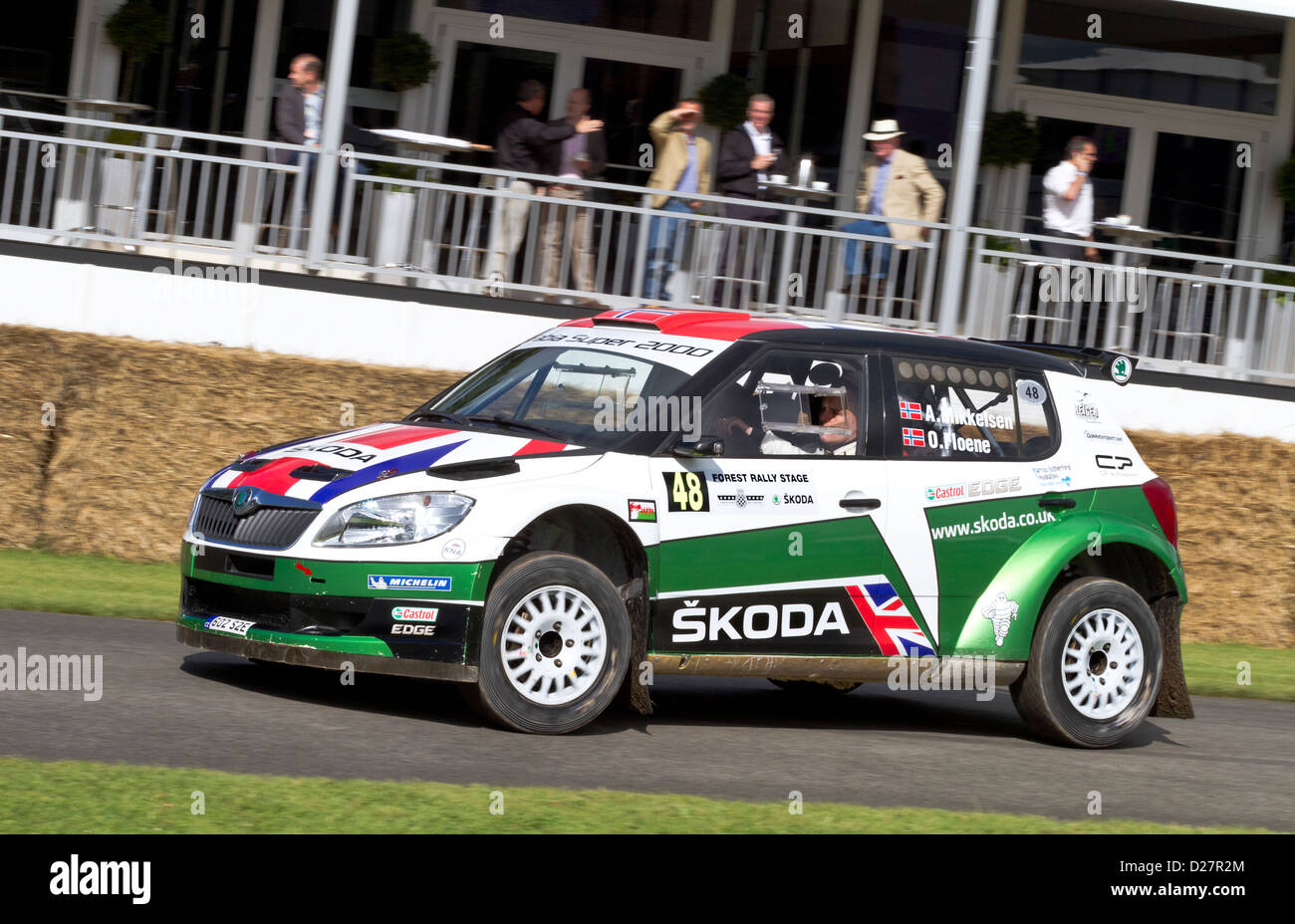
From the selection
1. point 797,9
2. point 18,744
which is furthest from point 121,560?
point 797,9

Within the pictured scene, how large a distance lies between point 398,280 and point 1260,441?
7333 millimetres

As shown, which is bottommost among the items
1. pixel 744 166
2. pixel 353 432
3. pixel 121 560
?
pixel 121 560

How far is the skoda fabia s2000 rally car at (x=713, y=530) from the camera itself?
24.3ft

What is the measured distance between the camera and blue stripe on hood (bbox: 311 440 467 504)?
7.45 m

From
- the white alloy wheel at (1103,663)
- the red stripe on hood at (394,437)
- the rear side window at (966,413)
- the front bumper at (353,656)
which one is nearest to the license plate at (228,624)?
the front bumper at (353,656)

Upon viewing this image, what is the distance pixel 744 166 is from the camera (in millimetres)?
15656

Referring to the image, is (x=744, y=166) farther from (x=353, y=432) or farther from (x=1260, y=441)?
(x=353, y=432)

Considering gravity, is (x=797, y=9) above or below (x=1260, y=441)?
above

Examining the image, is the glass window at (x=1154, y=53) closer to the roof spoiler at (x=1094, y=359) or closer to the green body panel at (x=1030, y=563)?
the roof spoiler at (x=1094, y=359)

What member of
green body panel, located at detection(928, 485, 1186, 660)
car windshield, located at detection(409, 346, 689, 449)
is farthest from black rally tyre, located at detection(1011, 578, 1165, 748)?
car windshield, located at detection(409, 346, 689, 449)

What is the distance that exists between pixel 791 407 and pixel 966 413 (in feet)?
3.32

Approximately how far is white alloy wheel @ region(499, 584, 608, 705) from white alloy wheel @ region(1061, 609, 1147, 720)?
105 inches
